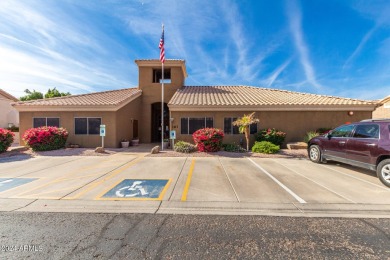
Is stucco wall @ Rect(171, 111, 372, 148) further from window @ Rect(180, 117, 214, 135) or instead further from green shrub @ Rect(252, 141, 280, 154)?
green shrub @ Rect(252, 141, 280, 154)

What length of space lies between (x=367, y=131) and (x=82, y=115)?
16.6 m

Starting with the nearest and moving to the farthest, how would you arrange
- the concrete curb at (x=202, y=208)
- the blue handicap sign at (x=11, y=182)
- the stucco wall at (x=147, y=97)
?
the concrete curb at (x=202, y=208), the blue handicap sign at (x=11, y=182), the stucco wall at (x=147, y=97)

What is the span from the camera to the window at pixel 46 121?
13273 millimetres

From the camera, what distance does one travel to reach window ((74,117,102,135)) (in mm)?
13250

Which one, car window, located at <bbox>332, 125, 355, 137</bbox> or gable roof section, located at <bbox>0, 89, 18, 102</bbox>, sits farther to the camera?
gable roof section, located at <bbox>0, 89, 18, 102</bbox>

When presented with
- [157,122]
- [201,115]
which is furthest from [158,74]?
[201,115]

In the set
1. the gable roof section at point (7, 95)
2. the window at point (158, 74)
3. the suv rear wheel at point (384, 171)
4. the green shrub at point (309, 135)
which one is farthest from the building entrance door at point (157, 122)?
the gable roof section at point (7, 95)

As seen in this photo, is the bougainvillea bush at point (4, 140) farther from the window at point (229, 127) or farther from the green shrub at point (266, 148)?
the green shrub at point (266, 148)

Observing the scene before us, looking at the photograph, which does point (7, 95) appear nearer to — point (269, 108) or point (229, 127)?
point (229, 127)

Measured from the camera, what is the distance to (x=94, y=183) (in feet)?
18.8

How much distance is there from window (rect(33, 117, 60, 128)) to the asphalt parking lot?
5.96 metres

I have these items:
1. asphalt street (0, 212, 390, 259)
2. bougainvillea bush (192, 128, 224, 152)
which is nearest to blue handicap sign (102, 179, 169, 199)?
asphalt street (0, 212, 390, 259)

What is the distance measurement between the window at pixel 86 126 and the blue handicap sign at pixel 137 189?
9185 millimetres

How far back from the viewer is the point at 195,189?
5.26 metres
